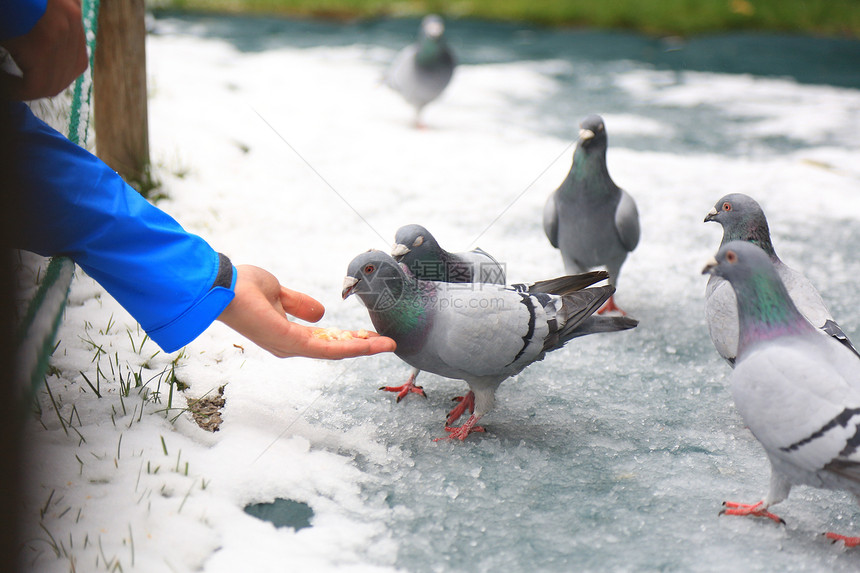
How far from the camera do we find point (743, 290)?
195 centimetres

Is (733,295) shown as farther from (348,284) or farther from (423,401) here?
(348,284)

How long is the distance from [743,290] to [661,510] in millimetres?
620

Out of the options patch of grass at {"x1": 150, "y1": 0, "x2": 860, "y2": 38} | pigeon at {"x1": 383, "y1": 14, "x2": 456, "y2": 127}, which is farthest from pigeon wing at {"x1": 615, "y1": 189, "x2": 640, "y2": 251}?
patch of grass at {"x1": 150, "y1": 0, "x2": 860, "y2": 38}

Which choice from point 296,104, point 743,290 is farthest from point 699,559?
point 296,104

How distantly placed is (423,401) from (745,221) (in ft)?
4.08

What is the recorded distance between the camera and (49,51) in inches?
68.1

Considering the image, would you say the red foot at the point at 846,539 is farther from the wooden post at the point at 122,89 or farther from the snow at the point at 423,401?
the wooden post at the point at 122,89

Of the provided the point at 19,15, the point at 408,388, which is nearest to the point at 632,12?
the point at 408,388

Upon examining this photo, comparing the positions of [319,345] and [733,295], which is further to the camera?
[733,295]

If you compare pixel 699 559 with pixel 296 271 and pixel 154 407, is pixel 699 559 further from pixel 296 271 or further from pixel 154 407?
pixel 296 271

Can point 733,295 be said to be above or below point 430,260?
above

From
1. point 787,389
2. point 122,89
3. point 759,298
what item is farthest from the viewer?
point 122,89

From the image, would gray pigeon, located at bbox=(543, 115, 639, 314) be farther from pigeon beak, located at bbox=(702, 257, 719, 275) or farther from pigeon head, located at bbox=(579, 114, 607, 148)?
pigeon beak, located at bbox=(702, 257, 719, 275)

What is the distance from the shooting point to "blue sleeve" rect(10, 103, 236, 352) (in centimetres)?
181
